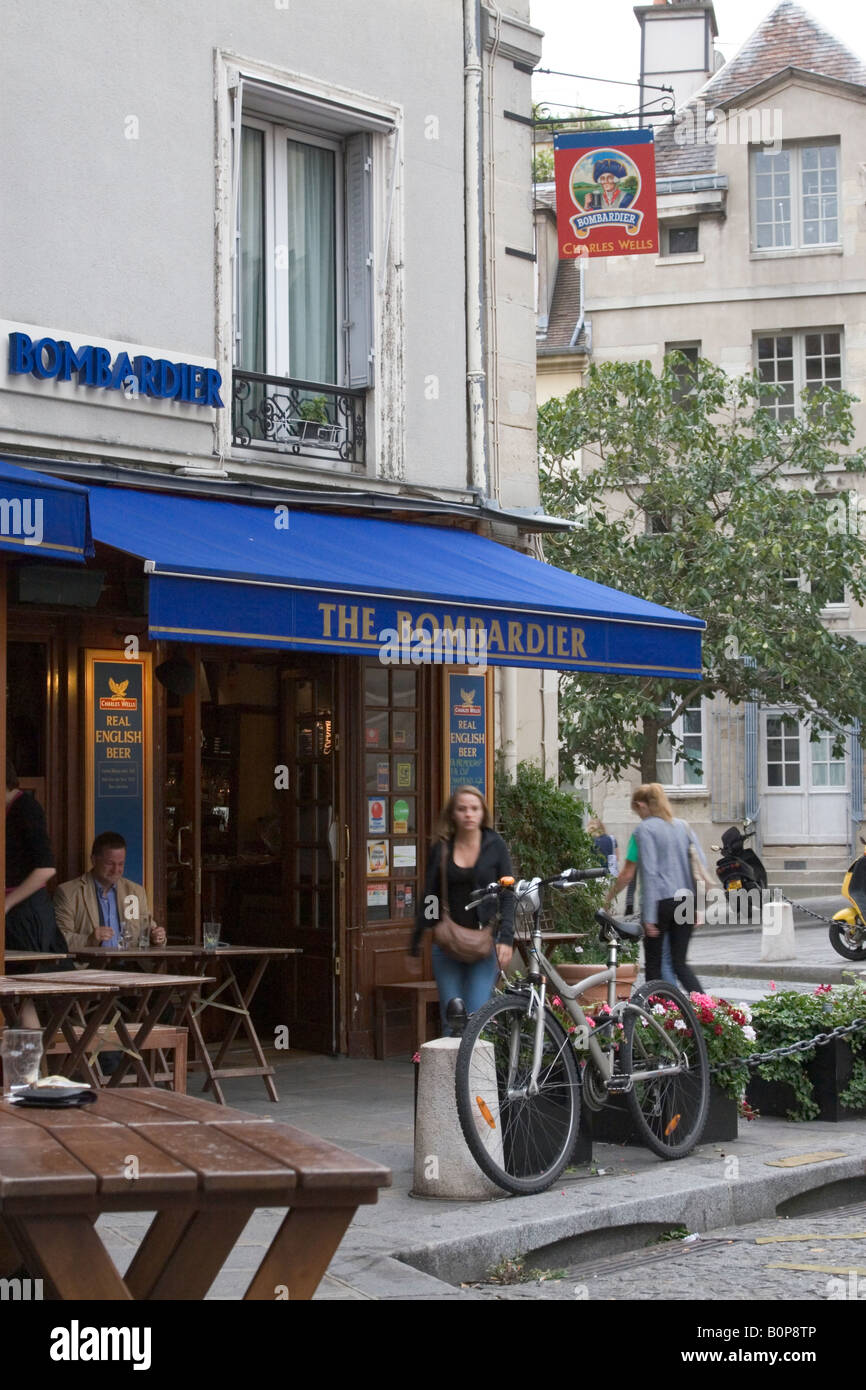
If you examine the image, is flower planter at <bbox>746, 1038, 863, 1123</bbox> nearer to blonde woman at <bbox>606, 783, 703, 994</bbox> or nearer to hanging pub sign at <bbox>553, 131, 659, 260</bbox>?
blonde woman at <bbox>606, 783, 703, 994</bbox>

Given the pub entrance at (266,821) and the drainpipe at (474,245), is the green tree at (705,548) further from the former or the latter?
the drainpipe at (474,245)

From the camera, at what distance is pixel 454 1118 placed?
7250 mm

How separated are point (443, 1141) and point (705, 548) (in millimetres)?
15869

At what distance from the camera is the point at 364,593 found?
895 centimetres

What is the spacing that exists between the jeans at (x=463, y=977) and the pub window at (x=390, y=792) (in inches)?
101

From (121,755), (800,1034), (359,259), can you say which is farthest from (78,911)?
(359,259)

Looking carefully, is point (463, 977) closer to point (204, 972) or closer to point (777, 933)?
point (204, 972)

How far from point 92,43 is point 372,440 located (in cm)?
300

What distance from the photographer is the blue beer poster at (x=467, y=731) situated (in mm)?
11938

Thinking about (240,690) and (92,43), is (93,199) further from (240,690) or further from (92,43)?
(240,690)

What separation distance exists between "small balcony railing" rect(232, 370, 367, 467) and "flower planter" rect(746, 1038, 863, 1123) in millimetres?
4869

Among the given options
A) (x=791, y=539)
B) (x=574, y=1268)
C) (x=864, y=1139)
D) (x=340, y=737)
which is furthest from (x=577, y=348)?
(x=574, y=1268)

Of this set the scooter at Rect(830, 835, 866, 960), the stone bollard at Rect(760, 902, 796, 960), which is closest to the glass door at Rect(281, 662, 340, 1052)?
the stone bollard at Rect(760, 902, 796, 960)
